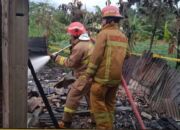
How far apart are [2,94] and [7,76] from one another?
21cm

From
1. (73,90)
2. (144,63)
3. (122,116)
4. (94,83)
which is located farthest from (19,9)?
(144,63)

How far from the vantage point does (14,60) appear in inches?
99.0

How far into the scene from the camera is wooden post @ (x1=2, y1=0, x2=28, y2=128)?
2.47 meters

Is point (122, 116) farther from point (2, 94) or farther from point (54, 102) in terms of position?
point (2, 94)

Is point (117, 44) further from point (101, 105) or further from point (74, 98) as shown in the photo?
point (74, 98)

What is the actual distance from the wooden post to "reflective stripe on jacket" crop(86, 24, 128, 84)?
1157 millimetres

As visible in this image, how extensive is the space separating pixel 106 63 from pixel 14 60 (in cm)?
131

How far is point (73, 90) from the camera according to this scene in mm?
4359

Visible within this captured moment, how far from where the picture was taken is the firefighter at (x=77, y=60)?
424 cm

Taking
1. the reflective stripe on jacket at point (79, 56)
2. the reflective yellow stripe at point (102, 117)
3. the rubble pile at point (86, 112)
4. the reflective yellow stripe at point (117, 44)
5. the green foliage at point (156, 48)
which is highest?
the reflective yellow stripe at point (117, 44)

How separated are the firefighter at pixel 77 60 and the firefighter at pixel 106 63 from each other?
1.75 feet

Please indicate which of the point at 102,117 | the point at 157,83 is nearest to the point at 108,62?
the point at 102,117

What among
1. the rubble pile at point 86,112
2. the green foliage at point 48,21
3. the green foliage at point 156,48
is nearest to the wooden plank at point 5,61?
the rubble pile at point 86,112

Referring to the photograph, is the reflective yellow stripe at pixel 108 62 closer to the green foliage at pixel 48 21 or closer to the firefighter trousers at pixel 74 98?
the firefighter trousers at pixel 74 98
